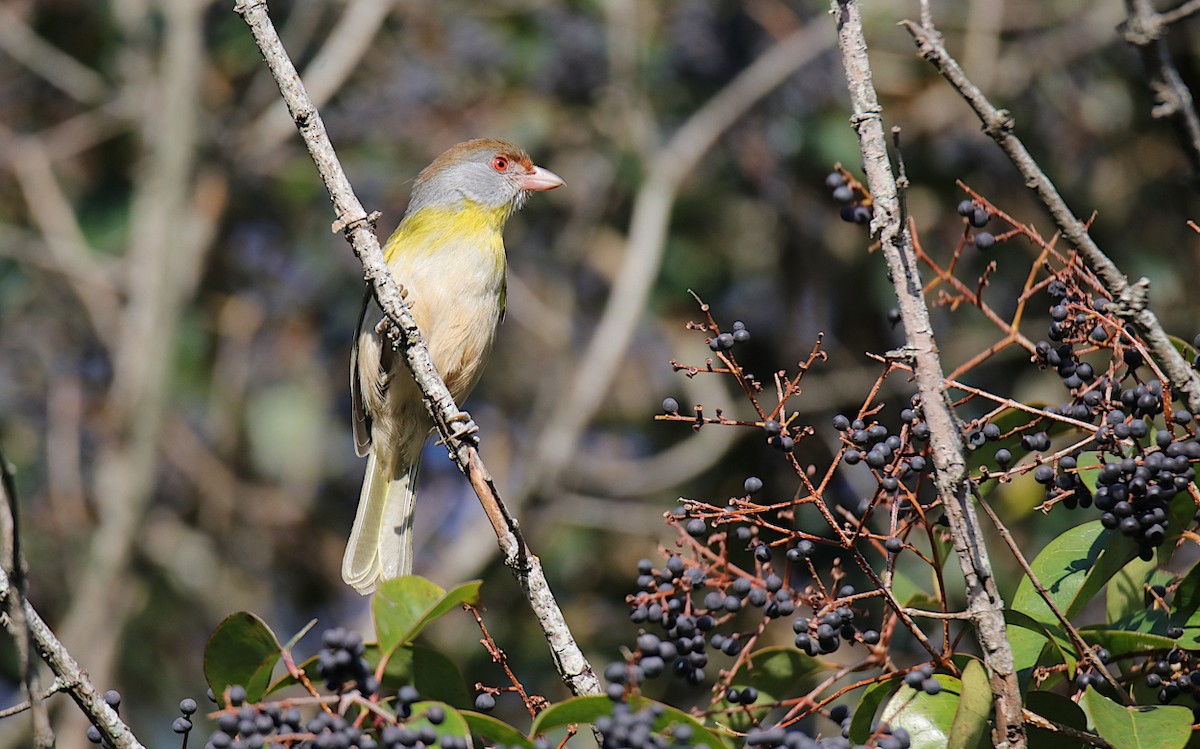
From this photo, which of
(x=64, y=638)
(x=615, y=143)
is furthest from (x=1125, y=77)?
(x=64, y=638)

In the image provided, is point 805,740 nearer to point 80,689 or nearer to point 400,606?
point 400,606

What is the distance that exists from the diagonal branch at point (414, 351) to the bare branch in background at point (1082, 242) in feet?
3.89

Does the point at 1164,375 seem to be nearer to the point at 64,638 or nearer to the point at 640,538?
the point at 640,538

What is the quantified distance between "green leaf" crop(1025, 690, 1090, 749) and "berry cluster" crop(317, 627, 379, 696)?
1132 millimetres

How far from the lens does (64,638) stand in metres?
6.39

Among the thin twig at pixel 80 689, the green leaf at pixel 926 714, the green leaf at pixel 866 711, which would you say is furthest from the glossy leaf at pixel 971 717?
the thin twig at pixel 80 689

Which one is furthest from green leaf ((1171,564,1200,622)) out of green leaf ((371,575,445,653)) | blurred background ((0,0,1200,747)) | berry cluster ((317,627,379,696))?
blurred background ((0,0,1200,747))

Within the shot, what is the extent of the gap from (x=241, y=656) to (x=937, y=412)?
1.27 m

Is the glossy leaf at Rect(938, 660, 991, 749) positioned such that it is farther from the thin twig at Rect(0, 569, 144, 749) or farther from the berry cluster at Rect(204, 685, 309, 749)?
the thin twig at Rect(0, 569, 144, 749)

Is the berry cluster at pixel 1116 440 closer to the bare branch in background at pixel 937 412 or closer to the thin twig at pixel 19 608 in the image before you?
the bare branch in background at pixel 937 412

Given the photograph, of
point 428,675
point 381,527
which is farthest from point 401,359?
point 428,675

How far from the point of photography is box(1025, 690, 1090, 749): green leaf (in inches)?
85.6

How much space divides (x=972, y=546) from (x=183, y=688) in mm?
6770

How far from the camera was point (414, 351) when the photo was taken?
9.99 feet
